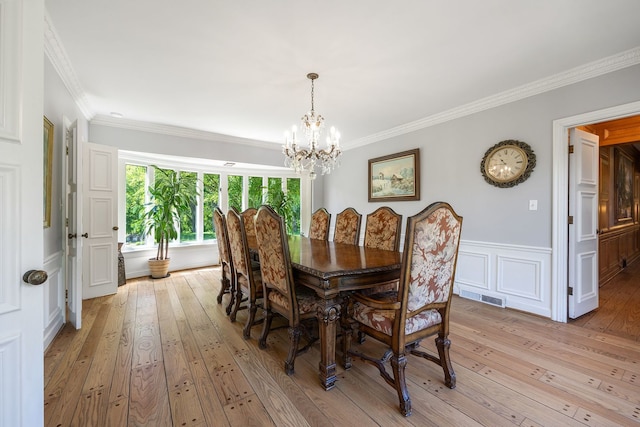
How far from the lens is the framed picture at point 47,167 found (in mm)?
2160

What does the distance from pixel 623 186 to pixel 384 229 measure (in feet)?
17.8

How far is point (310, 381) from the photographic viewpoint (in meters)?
1.80

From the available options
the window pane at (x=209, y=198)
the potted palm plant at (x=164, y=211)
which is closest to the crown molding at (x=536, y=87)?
the window pane at (x=209, y=198)

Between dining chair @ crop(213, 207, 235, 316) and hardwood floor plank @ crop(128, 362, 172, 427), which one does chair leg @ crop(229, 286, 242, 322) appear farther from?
hardwood floor plank @ crop(128, 362, 172, 427)

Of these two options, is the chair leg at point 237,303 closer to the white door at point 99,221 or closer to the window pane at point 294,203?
the white door at point 99,221

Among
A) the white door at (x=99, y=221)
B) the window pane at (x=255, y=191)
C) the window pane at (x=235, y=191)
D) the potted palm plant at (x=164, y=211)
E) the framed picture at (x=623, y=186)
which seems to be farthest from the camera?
the window pane at (x=255, y=191)

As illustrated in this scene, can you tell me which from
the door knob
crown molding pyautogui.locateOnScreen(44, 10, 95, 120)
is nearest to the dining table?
the door knob

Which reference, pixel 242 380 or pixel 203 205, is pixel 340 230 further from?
pixel 203 205

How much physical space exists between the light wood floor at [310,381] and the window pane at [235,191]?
3.17 metres

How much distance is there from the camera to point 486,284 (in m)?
3.33

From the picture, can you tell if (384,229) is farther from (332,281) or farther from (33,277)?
(33,277)

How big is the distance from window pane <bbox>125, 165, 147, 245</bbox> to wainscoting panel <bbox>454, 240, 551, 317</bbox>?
194 inches

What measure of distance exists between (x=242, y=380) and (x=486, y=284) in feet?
9.71

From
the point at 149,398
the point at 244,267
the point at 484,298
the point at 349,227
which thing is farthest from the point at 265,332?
the point at 484,298
